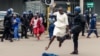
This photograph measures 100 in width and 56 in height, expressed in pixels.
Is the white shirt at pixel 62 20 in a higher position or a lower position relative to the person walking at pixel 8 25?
higher

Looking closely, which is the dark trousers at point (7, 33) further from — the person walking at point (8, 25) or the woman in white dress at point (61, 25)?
the woman in white dress at point (61, 25)

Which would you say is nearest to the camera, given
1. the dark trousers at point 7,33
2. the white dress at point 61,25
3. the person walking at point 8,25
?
the white dress at point 61,25

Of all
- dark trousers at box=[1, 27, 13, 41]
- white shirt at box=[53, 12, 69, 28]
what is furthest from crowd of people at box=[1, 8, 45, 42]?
white shirt at box=[53, 12, 69, 28]

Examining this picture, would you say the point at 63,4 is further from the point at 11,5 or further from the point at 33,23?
the point at 33,23

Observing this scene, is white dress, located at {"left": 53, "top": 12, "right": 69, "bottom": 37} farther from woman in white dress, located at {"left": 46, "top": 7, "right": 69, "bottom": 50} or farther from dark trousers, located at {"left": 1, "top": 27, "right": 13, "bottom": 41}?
dark trousers, located at {"left": 1, "top": 27, "right": 13, "bottom": 41}

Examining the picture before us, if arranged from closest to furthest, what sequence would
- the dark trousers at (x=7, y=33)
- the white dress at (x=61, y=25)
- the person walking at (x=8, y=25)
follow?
the white dress at (x=61, y=25)
the person walking at (x=8, y=25)
the dark trousers at (x=7, y=33)

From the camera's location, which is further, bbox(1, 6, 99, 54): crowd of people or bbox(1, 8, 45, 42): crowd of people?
bbox(1, 8, 45, 42): crowd of people

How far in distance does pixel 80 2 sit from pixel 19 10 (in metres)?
7.41

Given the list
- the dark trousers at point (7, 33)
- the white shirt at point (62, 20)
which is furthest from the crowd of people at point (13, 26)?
the white shirt at point (62, 20)

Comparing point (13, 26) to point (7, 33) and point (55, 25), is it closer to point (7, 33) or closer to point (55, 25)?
point (7, 33)

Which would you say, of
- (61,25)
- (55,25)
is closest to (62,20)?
(61,25)

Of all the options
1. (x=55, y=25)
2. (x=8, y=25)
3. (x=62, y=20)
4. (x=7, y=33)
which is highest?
(x=62, y=20)

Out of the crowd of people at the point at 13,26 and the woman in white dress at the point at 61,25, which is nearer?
the woman in white dress at the point at 61,25

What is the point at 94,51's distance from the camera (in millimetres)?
16516
